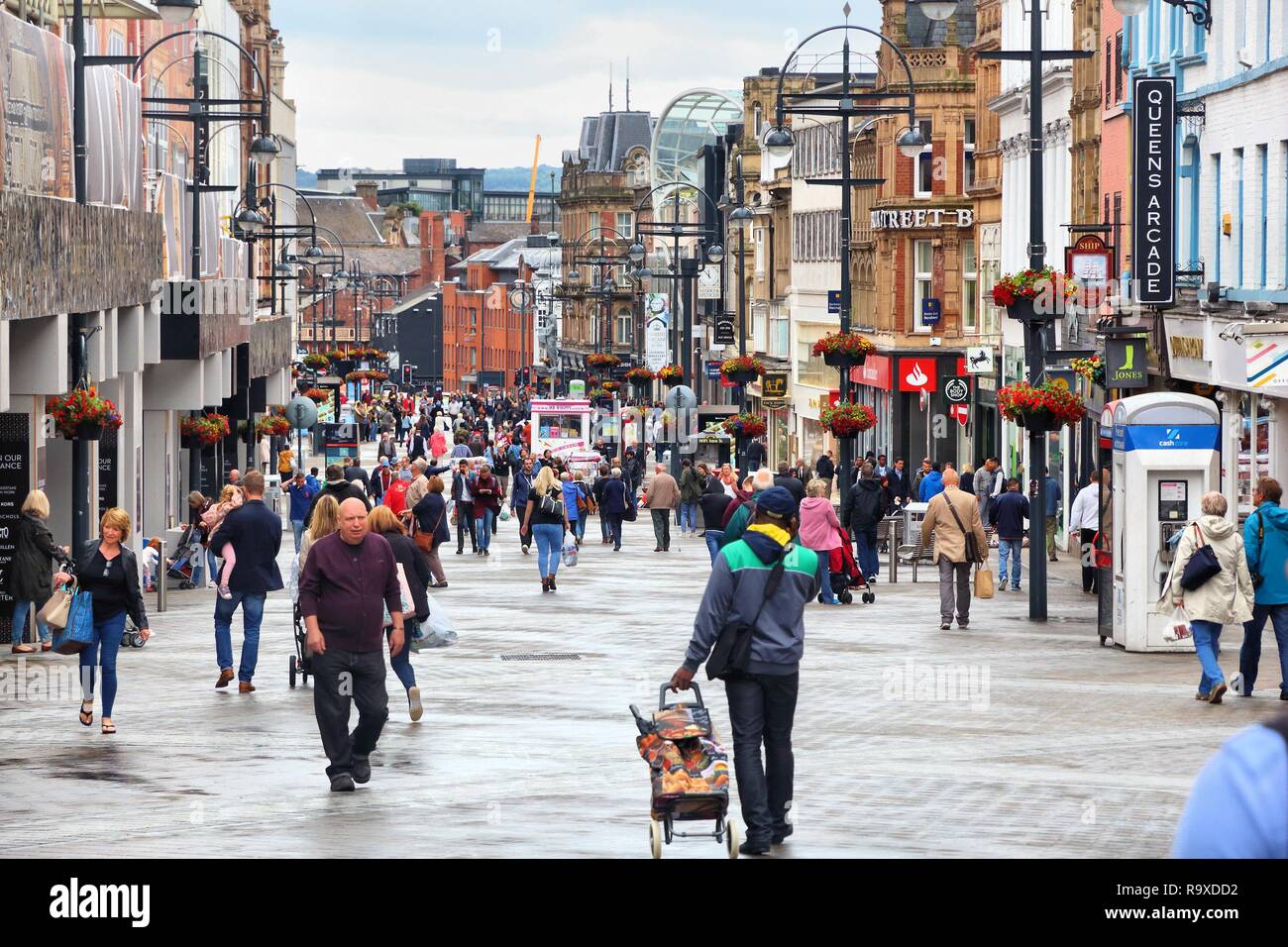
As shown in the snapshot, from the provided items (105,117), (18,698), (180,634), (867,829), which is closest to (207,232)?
(105,117)

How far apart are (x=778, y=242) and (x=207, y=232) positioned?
160 feet

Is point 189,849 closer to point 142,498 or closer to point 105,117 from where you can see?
point 105,117

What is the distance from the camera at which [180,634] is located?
79.8 ft

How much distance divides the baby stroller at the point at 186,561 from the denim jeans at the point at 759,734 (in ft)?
65.1

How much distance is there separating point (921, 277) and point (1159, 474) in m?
42.9

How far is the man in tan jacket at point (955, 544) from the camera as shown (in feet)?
79.9

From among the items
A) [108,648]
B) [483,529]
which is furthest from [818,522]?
[483,529]

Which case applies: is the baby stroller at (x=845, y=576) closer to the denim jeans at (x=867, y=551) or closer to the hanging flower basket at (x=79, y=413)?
the denim jeans at (x=867, y=551)

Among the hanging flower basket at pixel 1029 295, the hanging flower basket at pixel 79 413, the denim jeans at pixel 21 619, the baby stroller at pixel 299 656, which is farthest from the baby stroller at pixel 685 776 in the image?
the hanging flower basket at pixel 1029 295

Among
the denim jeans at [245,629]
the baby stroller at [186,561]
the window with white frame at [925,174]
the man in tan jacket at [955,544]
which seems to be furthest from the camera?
the window with white frame at [925,174]

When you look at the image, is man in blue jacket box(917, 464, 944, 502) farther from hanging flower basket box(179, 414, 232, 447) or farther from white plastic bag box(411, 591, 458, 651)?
white plastic bag box(411, 591, 458, 651)

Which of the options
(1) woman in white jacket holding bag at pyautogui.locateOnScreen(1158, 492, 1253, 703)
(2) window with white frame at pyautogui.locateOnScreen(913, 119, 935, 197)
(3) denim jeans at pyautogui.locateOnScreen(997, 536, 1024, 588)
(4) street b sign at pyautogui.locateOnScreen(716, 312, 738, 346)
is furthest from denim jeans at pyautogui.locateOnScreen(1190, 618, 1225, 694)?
(4) street b sign at pyautogui.locateOnScreen(716, 312, 738, 346)

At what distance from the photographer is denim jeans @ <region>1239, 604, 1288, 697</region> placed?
17.4 meters

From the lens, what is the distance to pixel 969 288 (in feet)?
204
